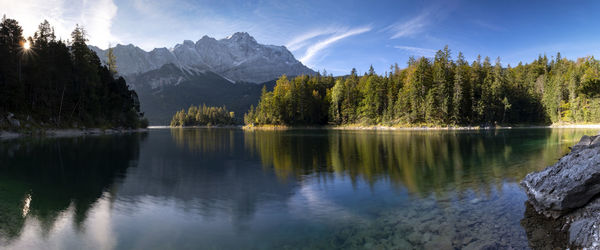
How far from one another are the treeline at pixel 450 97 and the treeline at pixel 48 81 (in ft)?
212

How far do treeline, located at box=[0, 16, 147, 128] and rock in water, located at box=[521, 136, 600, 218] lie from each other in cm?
7039

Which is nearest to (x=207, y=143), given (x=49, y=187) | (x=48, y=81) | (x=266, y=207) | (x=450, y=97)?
(x=49, y=187)

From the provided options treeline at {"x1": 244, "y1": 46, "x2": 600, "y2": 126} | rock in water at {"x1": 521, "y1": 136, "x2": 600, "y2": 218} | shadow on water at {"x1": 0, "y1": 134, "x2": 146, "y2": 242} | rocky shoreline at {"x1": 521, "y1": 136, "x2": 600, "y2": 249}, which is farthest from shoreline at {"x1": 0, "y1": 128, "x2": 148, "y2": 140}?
rock in water at {"x1": 521, "y1": 136, "x2": 600, "y2": 218}

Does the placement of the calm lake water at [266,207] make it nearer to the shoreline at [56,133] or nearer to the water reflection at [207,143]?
the water reflection at [207,143]

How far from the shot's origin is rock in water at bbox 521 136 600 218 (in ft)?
27.9

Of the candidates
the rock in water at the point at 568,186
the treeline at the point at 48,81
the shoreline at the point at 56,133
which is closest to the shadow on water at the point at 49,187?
the rock in water at the point at 568,186

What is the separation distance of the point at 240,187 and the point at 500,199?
1252 centimetres

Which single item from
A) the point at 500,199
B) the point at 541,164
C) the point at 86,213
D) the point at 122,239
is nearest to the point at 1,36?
the point at 86,213

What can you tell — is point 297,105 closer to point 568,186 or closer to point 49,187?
point 49,187

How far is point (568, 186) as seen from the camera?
891 cm

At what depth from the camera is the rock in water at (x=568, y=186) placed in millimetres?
8516

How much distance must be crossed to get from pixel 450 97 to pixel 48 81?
103 metres

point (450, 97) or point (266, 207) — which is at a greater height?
point (450, 97)

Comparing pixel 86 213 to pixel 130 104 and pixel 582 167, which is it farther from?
pixel 130 104
